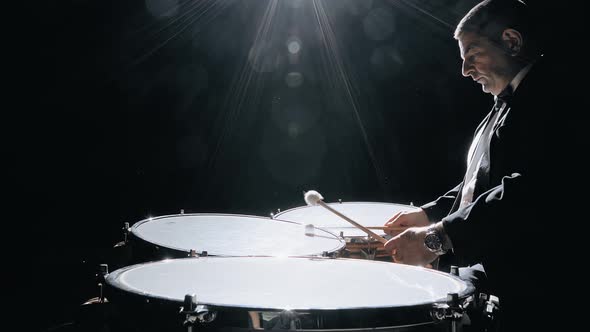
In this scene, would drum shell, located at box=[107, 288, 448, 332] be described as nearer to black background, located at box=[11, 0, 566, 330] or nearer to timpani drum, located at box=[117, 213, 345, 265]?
timpani drum, located at box=[117, 213, 345, 265]

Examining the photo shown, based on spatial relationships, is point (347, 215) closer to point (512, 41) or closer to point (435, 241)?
point (435, 241)

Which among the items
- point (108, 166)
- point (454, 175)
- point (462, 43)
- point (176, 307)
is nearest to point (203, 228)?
point (176, 307)

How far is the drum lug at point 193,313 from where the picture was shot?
0.73 m

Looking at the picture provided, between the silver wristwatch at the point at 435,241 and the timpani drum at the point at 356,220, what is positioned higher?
the silver wristwatch at the point at 435,241

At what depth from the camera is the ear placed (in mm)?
1246

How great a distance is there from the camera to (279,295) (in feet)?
3.10

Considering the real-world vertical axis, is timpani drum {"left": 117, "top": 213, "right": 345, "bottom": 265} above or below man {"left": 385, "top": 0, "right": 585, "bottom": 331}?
below

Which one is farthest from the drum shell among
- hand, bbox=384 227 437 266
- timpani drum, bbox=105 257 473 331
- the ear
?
the ear

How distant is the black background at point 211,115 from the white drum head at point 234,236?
2.53 ft

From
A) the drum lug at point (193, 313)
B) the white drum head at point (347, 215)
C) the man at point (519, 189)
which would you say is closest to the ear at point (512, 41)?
the man at point (519, 189)

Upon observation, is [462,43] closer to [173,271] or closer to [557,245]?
[557,245]

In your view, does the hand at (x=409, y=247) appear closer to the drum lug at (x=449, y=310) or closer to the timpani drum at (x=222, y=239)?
the timpani drum at (x=222, y=239)

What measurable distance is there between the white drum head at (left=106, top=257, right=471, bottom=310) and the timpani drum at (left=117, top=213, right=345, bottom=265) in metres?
0.16

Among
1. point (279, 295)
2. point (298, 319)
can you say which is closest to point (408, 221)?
point (279, 295)
